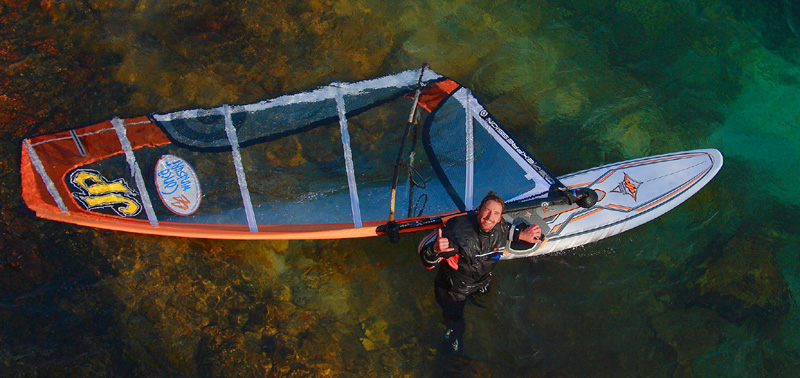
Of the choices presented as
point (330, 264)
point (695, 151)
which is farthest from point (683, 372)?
point (330, 264)

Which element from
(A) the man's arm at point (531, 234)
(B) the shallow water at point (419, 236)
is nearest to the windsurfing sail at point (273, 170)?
(B) the shallow water at point (419, 236)

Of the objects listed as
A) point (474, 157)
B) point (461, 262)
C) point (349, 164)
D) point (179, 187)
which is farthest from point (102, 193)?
point (474, 157)

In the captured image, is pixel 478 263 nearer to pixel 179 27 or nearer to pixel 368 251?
pixel 368 251

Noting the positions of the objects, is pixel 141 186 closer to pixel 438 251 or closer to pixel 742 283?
pixel 438 251

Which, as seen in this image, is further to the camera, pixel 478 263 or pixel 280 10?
pixel 280 10

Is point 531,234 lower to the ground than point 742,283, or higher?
higher

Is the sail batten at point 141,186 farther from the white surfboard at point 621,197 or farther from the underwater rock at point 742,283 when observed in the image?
the underwater rock at point 742,283

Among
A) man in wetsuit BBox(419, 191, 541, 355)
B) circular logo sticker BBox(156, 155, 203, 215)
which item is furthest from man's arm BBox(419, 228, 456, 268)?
circular logo sticker BBox(156, 155, 203, 215)
